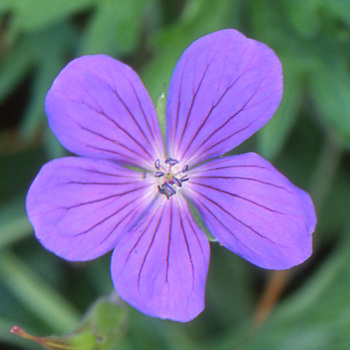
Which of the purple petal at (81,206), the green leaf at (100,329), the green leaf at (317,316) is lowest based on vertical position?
the green leaf at (100,329)

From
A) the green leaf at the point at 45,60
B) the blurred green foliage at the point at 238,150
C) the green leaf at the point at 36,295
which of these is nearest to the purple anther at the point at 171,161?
the blurred green foliage at the point at 238,150

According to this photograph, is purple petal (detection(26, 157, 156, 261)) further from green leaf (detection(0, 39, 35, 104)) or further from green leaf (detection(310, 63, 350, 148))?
green leaf (detection(0, 39, 35, 104))

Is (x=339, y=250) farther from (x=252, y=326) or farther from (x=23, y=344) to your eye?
(x=23, y=344)

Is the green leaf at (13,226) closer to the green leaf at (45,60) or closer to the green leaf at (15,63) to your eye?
the green leaf at (45,60)

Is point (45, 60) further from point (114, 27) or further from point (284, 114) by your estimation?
point (284, 114)

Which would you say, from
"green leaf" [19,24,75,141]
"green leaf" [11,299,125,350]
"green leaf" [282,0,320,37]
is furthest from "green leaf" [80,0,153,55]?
"green leaf" [11,299,125,350]

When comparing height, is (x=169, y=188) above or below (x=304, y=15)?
below

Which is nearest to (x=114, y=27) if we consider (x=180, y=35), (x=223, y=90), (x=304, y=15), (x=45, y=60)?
(x=180, y=35)
